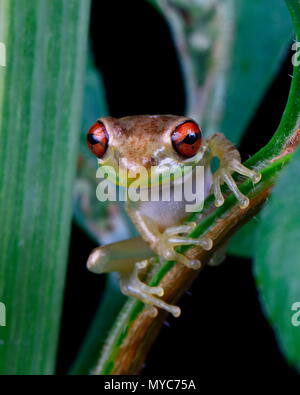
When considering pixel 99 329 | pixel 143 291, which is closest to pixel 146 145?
pixel 143 291

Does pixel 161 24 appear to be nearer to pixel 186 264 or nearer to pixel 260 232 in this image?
pixel 186 264

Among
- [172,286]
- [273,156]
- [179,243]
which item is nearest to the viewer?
[273,156]

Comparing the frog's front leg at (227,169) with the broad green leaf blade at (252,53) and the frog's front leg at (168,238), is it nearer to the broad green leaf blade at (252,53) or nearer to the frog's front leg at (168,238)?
the frog's front leg at (168,238)

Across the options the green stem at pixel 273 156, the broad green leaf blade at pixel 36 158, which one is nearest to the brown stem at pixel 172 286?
the green stem at pixel 273 156

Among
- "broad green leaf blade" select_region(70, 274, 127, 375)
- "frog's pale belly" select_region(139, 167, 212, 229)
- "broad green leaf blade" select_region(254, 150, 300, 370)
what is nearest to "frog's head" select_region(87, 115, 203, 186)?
"frog's pale belly" select_region(139, 167, 212, 229)

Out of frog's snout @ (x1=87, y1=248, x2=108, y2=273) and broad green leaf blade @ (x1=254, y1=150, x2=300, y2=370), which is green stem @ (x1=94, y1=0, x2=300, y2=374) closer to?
broad green leaf blade @ (x1=254, y1=150, x2=300, y2=370)

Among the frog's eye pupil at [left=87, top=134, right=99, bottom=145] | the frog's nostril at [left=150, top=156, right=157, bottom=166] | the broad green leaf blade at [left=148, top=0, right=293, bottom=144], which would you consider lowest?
the frog's nostril at [left=150, top=156, right=157, bottom=166]

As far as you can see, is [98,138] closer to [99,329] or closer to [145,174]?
[145,174]
